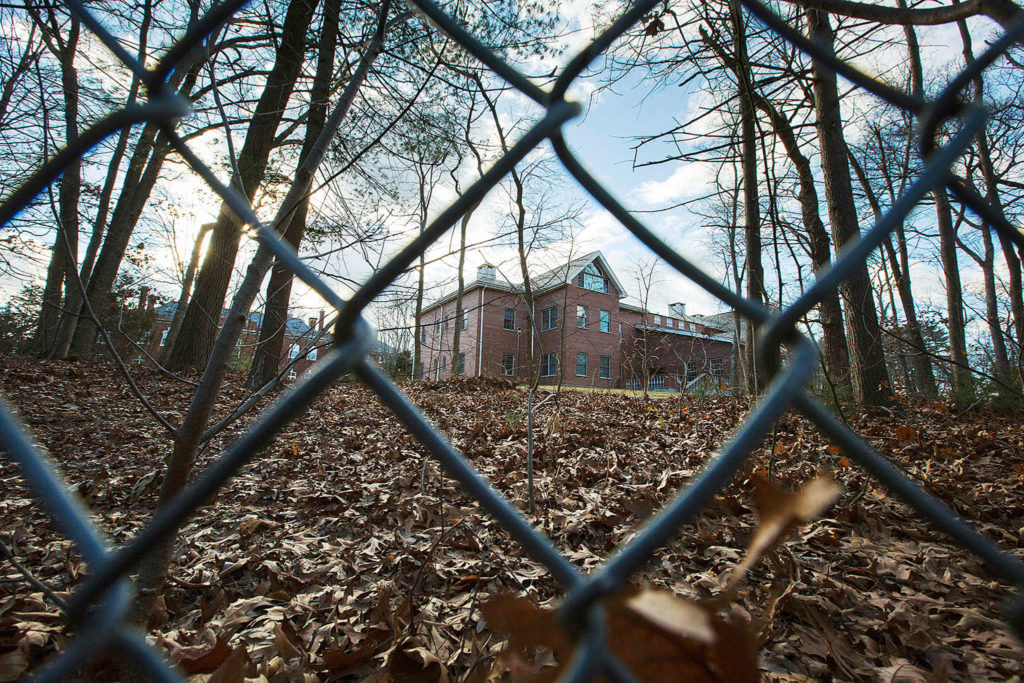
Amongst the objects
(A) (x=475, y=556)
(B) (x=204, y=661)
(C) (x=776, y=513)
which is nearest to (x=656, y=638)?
(C) (x=776, y=513)

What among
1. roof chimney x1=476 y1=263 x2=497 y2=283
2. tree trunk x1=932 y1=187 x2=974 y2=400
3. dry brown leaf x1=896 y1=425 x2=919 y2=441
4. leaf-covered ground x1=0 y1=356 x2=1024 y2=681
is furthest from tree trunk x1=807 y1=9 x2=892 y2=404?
roof chimney x1=476 y1=263 x2=497 y2=283

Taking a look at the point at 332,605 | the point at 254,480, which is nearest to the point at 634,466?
the point at 332,605

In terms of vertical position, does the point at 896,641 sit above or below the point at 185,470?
below

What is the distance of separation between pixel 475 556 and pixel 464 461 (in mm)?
1635

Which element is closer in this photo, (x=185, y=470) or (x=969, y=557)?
(x=185, y=470)

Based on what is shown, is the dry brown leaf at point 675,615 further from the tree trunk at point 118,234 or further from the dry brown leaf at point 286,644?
the tree trunk at point 118,234

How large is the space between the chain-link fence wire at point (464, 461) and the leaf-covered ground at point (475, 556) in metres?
0.10

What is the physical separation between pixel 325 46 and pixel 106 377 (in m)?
6.28

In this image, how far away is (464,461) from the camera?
16.8 inches

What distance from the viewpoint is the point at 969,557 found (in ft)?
5.80

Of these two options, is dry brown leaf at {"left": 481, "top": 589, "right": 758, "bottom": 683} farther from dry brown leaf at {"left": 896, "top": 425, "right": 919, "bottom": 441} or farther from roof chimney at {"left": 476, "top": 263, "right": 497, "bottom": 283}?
dry brown leaf at {"left": 896, "top": 425, "right": 919, "bottom": 441}

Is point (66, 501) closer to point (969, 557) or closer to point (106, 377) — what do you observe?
point (969, 557)

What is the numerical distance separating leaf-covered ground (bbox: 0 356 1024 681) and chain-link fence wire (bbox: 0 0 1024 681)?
0.32ft

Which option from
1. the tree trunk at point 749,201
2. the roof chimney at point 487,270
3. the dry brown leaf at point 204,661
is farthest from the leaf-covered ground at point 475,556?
the roof chimney at point 487,270
